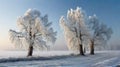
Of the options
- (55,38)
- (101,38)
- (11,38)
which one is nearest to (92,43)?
(101,38)

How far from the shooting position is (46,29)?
4734 centimetres

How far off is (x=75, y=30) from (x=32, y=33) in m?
13.5

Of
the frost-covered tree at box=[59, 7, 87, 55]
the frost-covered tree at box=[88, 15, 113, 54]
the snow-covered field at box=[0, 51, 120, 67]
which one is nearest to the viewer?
the snow-covered field at box=[0, 51, 120, 67]

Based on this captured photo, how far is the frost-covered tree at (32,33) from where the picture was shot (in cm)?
4684

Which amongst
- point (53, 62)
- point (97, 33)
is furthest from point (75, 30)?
point (53, 62)

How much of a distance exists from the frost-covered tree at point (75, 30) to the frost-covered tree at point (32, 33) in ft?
32.0

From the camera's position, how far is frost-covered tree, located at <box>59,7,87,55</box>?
57.1 m

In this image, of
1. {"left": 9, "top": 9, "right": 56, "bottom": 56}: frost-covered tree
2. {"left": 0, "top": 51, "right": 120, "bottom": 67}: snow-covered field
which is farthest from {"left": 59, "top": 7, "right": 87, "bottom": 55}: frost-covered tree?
{"left": 0, "top": 51, "right": 120, "bottom": 67}: snow-covered field

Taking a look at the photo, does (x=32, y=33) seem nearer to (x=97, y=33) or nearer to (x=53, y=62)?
(x=53, y=62)

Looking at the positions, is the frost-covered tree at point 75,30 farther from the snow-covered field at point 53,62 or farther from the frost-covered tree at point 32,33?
the snow-covered field at point 53,62

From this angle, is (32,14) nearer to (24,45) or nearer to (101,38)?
(24,45)

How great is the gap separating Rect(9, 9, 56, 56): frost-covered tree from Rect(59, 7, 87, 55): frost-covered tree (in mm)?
9761

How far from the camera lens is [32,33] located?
47.3m

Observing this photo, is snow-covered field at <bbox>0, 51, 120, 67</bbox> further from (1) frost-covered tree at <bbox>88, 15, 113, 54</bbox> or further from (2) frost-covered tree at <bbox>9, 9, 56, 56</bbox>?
(1) frost-covered tree at <bbox>88, 15, 113, 54</bbox>
